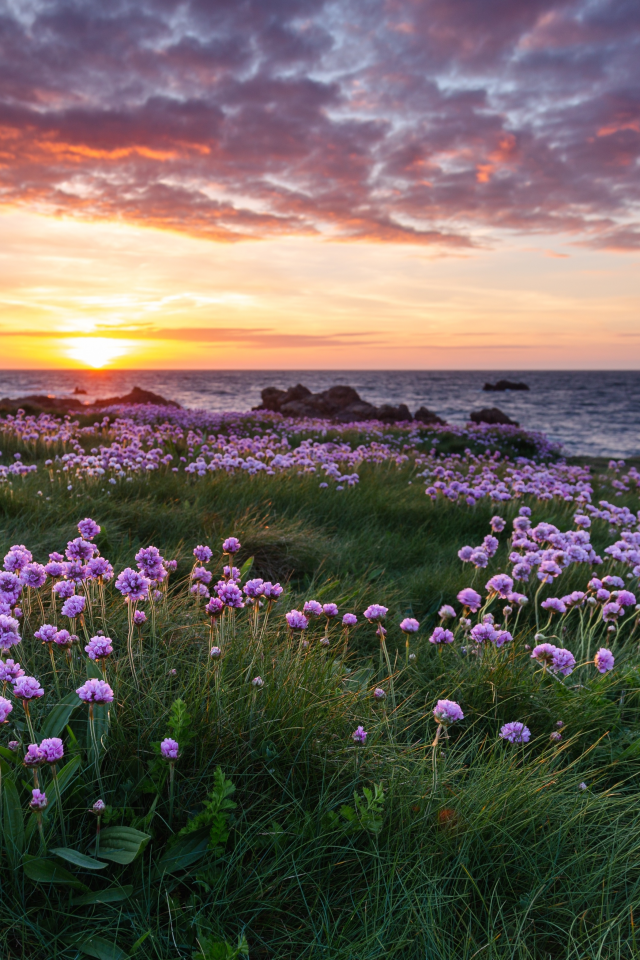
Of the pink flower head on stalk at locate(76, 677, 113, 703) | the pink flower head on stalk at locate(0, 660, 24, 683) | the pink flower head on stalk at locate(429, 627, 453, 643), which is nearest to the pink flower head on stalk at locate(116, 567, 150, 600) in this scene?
the pink flower head on stalk at locate(0, 660, 24, 683)

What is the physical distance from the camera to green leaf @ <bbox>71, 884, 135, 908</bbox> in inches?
63.7

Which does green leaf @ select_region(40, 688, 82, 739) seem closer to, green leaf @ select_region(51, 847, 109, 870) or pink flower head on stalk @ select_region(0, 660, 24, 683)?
pink flower head on stalk @ select_region(0, 660, 24, 683)

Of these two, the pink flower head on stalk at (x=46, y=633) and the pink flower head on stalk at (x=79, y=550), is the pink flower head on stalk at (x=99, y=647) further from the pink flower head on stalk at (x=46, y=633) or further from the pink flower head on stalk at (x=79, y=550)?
the pink flower head on stalk at (x=79, y=550)

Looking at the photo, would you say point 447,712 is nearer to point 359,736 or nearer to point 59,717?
point 359,736

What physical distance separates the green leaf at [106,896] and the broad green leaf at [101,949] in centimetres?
9

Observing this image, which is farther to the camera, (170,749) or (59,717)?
(59,717)

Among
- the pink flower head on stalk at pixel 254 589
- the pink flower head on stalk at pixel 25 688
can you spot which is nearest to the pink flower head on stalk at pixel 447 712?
the pink flower head on stalk at pixel 254 589

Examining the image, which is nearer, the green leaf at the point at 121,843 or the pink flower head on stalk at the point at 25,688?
the green leaf at the point at 121,843

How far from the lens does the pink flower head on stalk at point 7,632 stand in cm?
206

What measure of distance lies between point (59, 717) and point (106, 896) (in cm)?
65

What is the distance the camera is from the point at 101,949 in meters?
1.54

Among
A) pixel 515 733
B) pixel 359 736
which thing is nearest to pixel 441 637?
pixel 515 733

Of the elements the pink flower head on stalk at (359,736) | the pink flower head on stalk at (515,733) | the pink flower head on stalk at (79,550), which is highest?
the pink flower head on stalk at (79,550)

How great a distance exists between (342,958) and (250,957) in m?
0.28
